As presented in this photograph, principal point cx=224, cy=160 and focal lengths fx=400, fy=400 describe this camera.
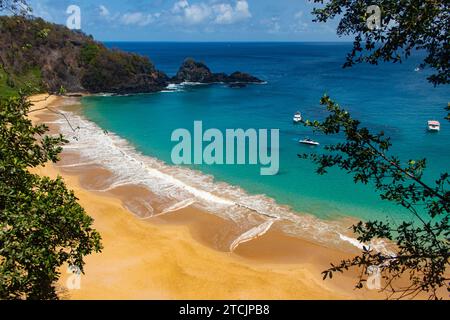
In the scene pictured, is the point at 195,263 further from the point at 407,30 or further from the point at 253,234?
the point at 407,30

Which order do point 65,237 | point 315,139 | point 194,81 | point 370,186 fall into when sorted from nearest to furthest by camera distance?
point 65,237 → point 370,186 → point 315,139 → point 194,81

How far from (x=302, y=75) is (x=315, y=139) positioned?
74768 millimetres

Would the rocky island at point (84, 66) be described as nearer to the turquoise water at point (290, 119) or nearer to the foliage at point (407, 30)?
the turquoise water at point (290, 119)

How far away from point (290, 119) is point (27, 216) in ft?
166

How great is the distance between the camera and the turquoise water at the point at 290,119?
29.6 m

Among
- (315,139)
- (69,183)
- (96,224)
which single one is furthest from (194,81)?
(96,224)

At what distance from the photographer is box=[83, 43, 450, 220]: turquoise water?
29.6 m

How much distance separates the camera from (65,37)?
297 feet

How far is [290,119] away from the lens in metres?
56.8

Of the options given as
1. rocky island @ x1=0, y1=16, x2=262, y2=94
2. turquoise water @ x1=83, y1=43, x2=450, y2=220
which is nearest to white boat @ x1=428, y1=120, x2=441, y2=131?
turquoise water @ x1=83, y1=43, x2=450, y2=220

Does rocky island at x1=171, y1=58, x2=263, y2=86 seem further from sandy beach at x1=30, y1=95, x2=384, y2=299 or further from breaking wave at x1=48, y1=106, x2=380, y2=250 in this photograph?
sandy beach at x1=30, y1=95, x2=384, y2=299

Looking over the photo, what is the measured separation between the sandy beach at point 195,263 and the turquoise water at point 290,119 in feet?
19.2

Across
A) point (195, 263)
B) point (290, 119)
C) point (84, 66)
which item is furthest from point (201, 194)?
point (84, 66)
